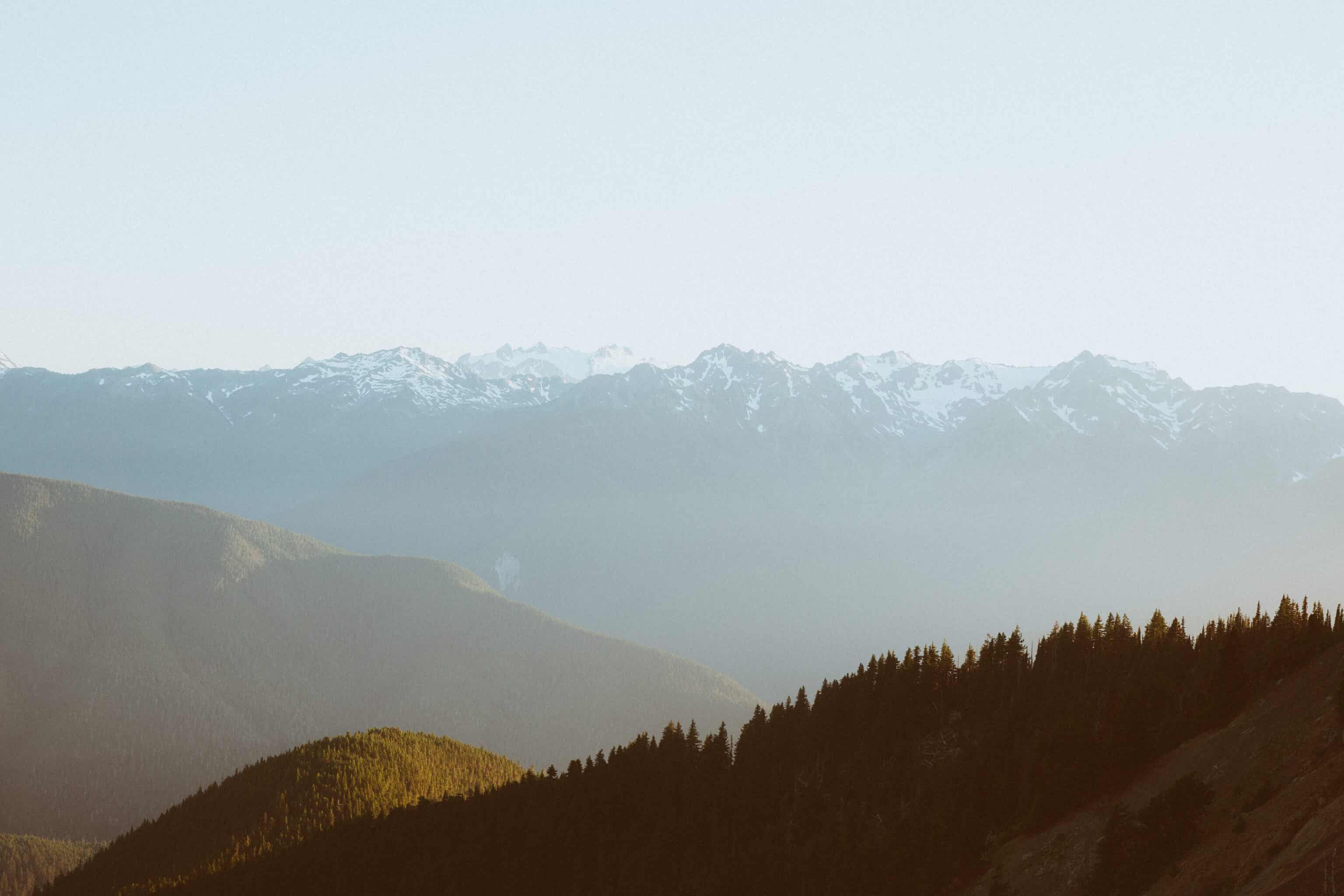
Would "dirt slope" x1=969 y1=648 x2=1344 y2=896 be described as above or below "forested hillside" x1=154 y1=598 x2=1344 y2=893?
above

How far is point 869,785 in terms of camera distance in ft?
341

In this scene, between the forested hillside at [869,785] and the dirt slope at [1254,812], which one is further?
the forested hillside at [869,785]

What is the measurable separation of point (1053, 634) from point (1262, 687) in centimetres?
4751

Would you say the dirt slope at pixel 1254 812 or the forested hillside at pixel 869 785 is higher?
the dirt slope at pixel 1254 812

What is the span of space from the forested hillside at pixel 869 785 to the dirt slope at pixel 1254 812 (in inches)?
88.6

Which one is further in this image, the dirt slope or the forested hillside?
the forested hillside

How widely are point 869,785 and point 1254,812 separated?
173 feet

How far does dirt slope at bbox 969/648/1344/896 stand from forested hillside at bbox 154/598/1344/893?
2251mm

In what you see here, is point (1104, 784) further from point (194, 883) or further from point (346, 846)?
point (194, 883)

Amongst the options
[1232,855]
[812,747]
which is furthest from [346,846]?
[1232,855]

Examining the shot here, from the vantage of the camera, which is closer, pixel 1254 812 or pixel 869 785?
pixel 1254 812

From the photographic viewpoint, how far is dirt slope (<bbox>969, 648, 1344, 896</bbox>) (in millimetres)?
44062

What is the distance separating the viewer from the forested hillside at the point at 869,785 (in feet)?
247

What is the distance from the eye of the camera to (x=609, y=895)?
117562 mm
